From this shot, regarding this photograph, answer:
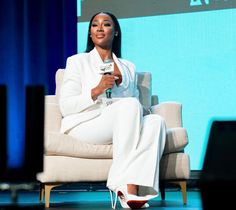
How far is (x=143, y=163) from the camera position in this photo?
2059 millimetres

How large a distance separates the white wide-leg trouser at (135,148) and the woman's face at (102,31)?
1.89 ft

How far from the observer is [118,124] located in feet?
6.93

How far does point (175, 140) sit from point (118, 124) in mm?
378

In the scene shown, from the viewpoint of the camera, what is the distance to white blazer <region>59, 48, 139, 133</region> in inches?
93.7

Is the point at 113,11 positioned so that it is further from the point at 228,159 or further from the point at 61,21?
the point at 228,159

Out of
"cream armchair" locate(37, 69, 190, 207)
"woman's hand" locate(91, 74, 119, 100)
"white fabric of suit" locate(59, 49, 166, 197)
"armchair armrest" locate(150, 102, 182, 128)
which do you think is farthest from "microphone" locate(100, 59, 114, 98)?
"armchair armrest" locate(150, 102, 182, 128)

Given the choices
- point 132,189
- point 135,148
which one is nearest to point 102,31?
point 135,148

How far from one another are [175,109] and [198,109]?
2.91ft

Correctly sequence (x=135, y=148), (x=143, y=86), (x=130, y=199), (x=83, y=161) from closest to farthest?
(x=130, y=199)
(x=135, y=148)
(x=83, y=161)
(x=143, y=86)

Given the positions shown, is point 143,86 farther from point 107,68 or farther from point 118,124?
point 118,124

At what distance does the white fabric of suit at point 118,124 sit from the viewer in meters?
2.05

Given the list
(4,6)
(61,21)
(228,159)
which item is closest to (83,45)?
(61,21)

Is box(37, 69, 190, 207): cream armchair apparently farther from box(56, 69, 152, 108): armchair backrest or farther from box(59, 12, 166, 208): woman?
box(56, 69, 152, 108): armchair backrest

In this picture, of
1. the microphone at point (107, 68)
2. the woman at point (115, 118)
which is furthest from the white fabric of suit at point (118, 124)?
the microphone at point (107, 68)
